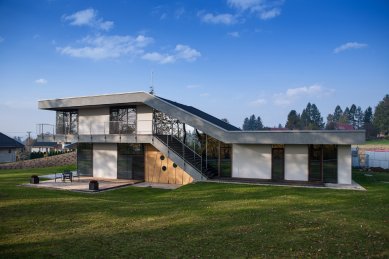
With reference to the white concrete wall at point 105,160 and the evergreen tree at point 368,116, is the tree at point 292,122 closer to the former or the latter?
the evergreen tree at point 368,116

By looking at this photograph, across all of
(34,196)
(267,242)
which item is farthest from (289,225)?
(34,196)

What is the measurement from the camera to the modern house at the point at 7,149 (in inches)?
1912

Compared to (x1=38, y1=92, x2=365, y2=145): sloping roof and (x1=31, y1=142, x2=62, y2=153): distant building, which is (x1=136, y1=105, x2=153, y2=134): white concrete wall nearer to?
(x1=38, y1=92, x2=365, y2=145): sloping roof

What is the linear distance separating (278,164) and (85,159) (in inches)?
660

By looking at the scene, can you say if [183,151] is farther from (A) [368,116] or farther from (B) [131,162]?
(A) [368,116]

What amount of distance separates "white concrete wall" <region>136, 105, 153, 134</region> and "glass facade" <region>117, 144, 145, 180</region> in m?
1.45

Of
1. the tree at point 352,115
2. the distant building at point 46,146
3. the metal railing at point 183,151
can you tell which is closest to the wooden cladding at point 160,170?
the metal railing at point 183,151

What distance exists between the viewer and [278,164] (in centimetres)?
1955

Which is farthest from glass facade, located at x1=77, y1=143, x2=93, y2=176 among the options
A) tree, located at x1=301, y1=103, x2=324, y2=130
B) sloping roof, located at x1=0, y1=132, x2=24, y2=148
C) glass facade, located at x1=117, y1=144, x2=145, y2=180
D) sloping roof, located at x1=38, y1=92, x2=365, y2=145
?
tree, located at x1=301, y1=103, x2=324, y2=130

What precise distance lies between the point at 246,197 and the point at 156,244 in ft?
24.6

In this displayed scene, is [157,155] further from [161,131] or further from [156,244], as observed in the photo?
[156,244]

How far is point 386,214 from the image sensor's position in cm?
1115

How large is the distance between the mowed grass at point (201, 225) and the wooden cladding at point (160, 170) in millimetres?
5623

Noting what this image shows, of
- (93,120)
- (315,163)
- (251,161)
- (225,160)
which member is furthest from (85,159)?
(315,163)
